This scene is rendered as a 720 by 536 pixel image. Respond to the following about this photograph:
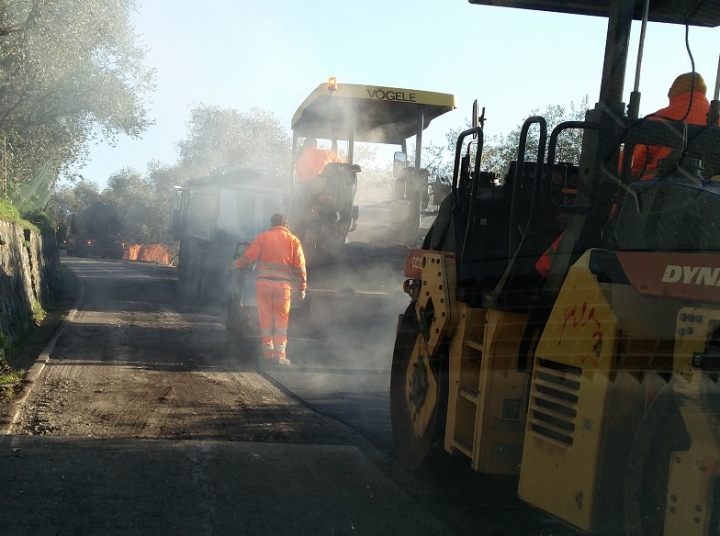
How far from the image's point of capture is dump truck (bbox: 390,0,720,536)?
2641 millimetres

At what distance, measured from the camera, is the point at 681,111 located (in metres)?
3.84

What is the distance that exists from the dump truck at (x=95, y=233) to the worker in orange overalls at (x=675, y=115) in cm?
3978

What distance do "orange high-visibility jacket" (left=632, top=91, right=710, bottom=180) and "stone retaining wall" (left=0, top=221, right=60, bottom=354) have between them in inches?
262

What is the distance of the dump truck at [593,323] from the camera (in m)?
2.64

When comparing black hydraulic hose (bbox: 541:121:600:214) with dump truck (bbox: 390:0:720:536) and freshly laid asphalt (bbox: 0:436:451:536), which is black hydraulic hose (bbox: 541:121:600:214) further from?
freshly laid asphalt (bbox: 0:436:451:536)

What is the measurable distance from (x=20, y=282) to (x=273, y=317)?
18.2ft

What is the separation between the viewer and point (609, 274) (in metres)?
3.08

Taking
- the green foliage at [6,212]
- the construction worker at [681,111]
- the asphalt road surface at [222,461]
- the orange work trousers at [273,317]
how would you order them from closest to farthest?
the construction worker at [681,111] → the asphalt road surface at [222,461] → the orange work trousers at [273,317] → the green foliage at [6,212]

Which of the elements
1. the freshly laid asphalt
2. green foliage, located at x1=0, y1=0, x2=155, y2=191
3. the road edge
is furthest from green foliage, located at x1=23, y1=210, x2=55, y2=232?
the freshly laid asphalt

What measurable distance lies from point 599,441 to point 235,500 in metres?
2.12

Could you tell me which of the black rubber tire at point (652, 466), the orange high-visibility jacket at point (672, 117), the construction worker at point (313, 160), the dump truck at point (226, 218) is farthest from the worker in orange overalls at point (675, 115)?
the dump truck at point (226, 218)

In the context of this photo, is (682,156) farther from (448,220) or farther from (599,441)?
(448,220)

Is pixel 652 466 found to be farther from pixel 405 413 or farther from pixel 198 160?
pixel 198 160

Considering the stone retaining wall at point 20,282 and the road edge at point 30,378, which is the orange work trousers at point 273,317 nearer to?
the road edge at point 30,378
